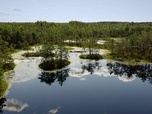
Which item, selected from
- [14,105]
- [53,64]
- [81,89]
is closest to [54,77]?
[53,64]

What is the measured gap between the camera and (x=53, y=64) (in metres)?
107

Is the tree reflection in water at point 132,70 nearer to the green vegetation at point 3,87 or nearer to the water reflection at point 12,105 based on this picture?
the green vegetation at point 3,87

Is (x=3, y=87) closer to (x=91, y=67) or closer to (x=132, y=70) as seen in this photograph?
(x=91, y=67)

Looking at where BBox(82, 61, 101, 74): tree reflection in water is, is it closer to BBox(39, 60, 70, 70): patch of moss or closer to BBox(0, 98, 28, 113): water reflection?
BBox(39, 60, 70, 70): patch of moss

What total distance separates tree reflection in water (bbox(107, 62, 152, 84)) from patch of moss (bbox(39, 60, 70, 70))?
2410 cm

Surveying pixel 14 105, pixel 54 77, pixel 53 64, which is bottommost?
pixel 14 105

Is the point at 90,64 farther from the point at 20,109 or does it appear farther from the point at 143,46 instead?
the point at 20,109

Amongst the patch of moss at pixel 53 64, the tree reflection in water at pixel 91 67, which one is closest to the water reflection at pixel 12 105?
the patch of moss at pixel 53 64

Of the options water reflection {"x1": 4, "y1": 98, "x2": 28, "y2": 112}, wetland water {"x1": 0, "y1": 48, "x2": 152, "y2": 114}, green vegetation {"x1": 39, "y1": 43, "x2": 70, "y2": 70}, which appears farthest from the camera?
green vegetation {"x1": 39, "y1": 43, "x2": 70, "y2": 70}

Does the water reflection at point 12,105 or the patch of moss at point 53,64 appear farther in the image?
the patch of moss at point 53,64

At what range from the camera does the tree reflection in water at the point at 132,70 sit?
99500 mm

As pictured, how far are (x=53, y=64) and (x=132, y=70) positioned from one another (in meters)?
39.2

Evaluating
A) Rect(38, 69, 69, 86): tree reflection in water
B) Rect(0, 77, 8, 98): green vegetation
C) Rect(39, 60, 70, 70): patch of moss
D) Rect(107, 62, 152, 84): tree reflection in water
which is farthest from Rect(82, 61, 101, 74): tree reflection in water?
Rect(0, 77, 8, 98): green vegetation

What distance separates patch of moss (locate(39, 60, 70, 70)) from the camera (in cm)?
10427
